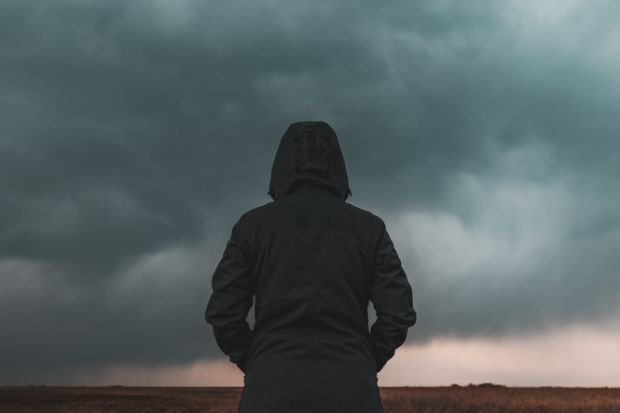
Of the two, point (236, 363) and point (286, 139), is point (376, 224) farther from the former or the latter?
point (236, 363)

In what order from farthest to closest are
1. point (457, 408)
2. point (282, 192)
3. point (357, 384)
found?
point (457, 408) → point (282, 192) → point (357, 384)

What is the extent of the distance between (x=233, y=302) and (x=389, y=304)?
924 mm

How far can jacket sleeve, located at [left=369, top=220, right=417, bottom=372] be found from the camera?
169 inches

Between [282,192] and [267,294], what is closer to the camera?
[267,294]

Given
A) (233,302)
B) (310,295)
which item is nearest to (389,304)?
(310,295)

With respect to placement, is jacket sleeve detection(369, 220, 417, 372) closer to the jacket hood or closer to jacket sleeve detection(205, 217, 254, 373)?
the jacket hood

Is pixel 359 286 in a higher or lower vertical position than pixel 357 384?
higher

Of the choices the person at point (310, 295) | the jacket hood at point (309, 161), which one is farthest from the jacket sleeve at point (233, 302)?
the jacket hood at point (309, 161)

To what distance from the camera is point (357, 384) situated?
3906mm

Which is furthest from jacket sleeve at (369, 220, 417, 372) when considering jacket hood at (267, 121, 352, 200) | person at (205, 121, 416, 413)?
jacket hood at (267, 121, 352, 200)

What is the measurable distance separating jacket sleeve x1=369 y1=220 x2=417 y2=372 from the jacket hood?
20.9 inches

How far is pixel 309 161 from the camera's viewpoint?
4.56 m

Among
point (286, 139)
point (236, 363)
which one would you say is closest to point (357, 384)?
point (236, 363)

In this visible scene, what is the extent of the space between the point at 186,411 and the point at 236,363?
102 ft
